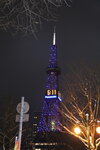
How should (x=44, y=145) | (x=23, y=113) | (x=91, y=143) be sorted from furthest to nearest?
(x=44, y=145), (x=91, y=143), (x=23, y=113)

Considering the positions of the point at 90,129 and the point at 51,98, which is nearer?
the point at 90,129

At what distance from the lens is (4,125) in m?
25.3

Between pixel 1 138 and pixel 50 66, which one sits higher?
pixel 50 66

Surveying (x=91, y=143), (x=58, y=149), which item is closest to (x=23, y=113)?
(x=91, y=143)

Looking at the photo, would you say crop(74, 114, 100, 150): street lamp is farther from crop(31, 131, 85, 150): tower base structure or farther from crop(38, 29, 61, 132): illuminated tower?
crop(38, 29, 61, 132): illuminated tower

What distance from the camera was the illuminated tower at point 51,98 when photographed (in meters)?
64.1

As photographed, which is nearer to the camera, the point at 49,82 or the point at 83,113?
the point at 83,113

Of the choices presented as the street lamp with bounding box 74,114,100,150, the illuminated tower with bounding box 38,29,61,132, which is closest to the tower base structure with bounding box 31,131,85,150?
the illuminated tower with bounding box 38,29,61,132

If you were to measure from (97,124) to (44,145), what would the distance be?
2011 inches

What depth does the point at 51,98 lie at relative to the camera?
69.4 metres

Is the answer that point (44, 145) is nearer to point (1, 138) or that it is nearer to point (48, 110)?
point (48, 110)

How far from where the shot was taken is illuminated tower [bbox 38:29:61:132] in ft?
210

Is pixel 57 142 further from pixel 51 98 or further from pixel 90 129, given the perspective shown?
pixel 90 129

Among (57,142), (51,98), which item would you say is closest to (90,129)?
(57,142)
